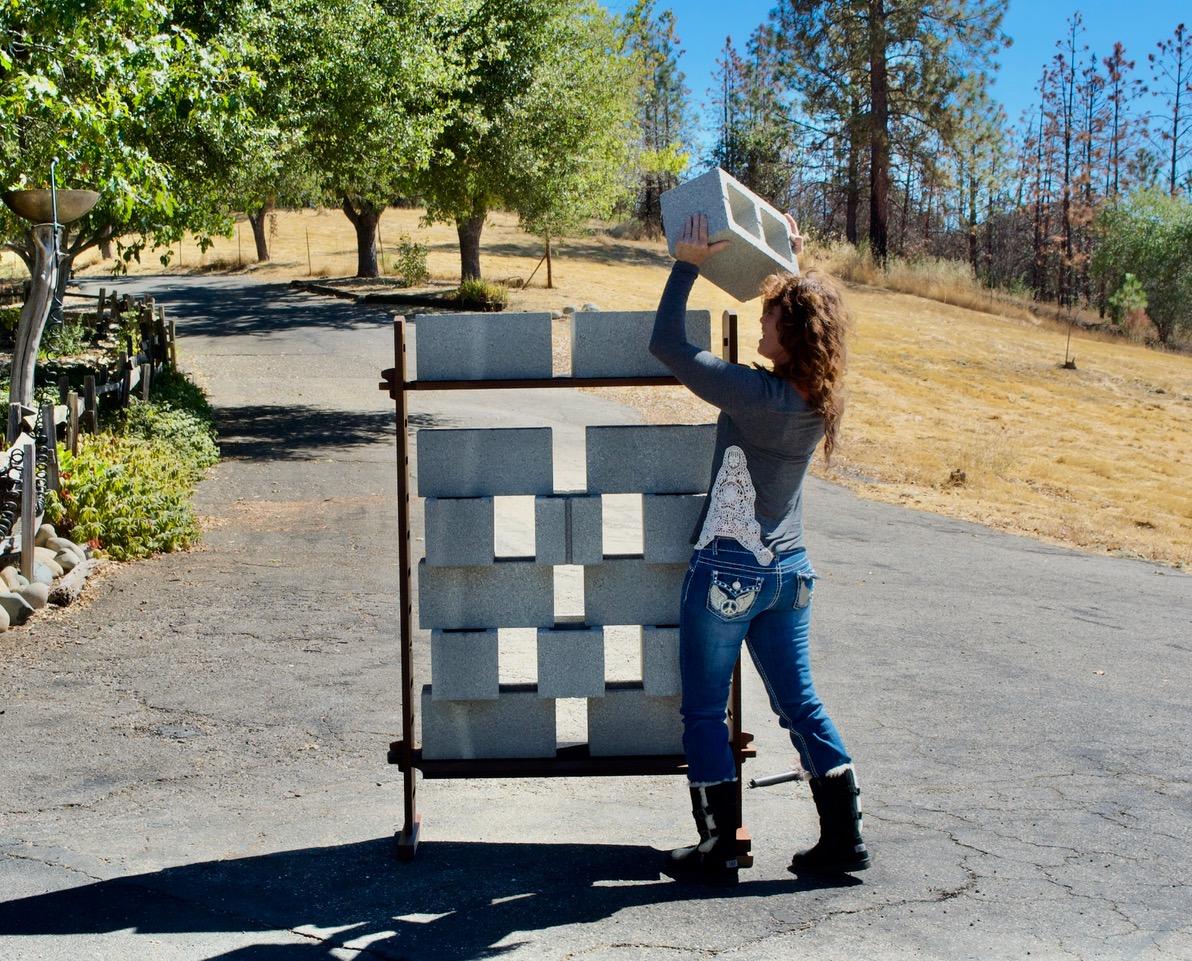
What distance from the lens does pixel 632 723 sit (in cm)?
458

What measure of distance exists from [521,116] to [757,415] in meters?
18.8

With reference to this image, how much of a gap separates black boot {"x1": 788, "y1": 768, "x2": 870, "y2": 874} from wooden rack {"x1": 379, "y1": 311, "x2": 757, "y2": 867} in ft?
0.81

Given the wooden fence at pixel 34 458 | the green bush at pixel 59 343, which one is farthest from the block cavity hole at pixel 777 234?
the green bush at pixel 59 343

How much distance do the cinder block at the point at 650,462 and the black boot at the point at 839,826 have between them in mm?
1087

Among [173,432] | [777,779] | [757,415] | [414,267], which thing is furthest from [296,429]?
[414,267]

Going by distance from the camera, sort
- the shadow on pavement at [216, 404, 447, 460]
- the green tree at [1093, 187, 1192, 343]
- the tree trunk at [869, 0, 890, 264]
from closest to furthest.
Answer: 1. the shadow on pavement at [216, 404, 447, 460]
2. the green tree at [1093, 187, 1192, 343]
3. the tree trunk at [869, 0, 890, 264]

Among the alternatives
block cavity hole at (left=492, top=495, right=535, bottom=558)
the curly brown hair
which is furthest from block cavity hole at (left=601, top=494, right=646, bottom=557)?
the curly brown hair

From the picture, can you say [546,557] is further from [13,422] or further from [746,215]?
[13,422]

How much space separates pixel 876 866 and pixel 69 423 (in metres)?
8.73

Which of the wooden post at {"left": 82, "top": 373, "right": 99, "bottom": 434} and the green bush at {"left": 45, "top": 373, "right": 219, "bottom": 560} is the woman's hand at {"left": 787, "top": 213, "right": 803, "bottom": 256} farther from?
the wooden post at {"left": 82, "top": 373, "right": 99, "bottom": 434}

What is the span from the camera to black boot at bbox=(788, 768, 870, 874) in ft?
13.6

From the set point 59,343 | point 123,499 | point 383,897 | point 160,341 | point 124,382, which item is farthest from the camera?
point 59,343

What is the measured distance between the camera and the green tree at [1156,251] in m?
43.1

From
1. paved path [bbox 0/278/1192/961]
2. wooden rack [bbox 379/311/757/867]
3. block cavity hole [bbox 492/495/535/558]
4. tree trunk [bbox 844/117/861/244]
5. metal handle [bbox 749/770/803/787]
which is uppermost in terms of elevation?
tree trunk [bbox 844/117/861/244]
